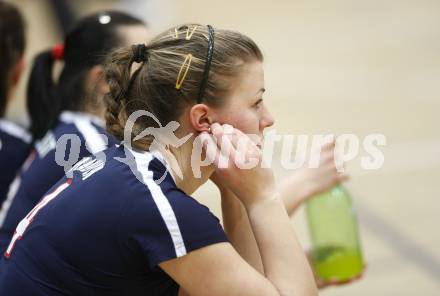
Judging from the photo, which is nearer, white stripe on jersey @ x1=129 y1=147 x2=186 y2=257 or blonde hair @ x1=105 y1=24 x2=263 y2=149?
white stripe on jersey @ x1=129 y1=147 x2=186 y2=257

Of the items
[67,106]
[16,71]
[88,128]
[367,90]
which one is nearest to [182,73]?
[88,128]

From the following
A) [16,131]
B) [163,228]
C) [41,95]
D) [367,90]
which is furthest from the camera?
[367,90]

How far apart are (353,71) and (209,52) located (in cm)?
530

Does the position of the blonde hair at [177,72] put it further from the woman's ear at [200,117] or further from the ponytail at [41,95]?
the ponytail at [41,95]

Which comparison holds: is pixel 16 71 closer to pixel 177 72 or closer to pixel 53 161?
pixel 53 161

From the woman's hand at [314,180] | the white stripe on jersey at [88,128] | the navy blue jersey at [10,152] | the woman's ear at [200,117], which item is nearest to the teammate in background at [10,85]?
the navy blue jersey at [10,152]

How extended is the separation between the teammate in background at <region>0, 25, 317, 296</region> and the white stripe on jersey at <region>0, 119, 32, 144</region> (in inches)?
49.5

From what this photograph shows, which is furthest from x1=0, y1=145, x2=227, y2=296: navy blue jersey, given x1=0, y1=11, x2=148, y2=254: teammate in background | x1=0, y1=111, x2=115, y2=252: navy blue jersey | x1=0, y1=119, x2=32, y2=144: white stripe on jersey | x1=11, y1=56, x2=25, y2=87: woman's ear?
x1=11, y1=56, x2=25, y2=87: woman's ear

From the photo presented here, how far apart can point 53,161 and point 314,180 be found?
2.83 feet

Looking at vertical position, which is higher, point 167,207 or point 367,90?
point 167,207

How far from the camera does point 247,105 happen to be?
6.39 feet

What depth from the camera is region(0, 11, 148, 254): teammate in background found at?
254 cm

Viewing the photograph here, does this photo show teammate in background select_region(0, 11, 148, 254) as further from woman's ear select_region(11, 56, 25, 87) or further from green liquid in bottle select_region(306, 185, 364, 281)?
green liquid in bottle select_region(306, 185, 364, 281)

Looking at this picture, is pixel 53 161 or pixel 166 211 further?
pixel 53 161
